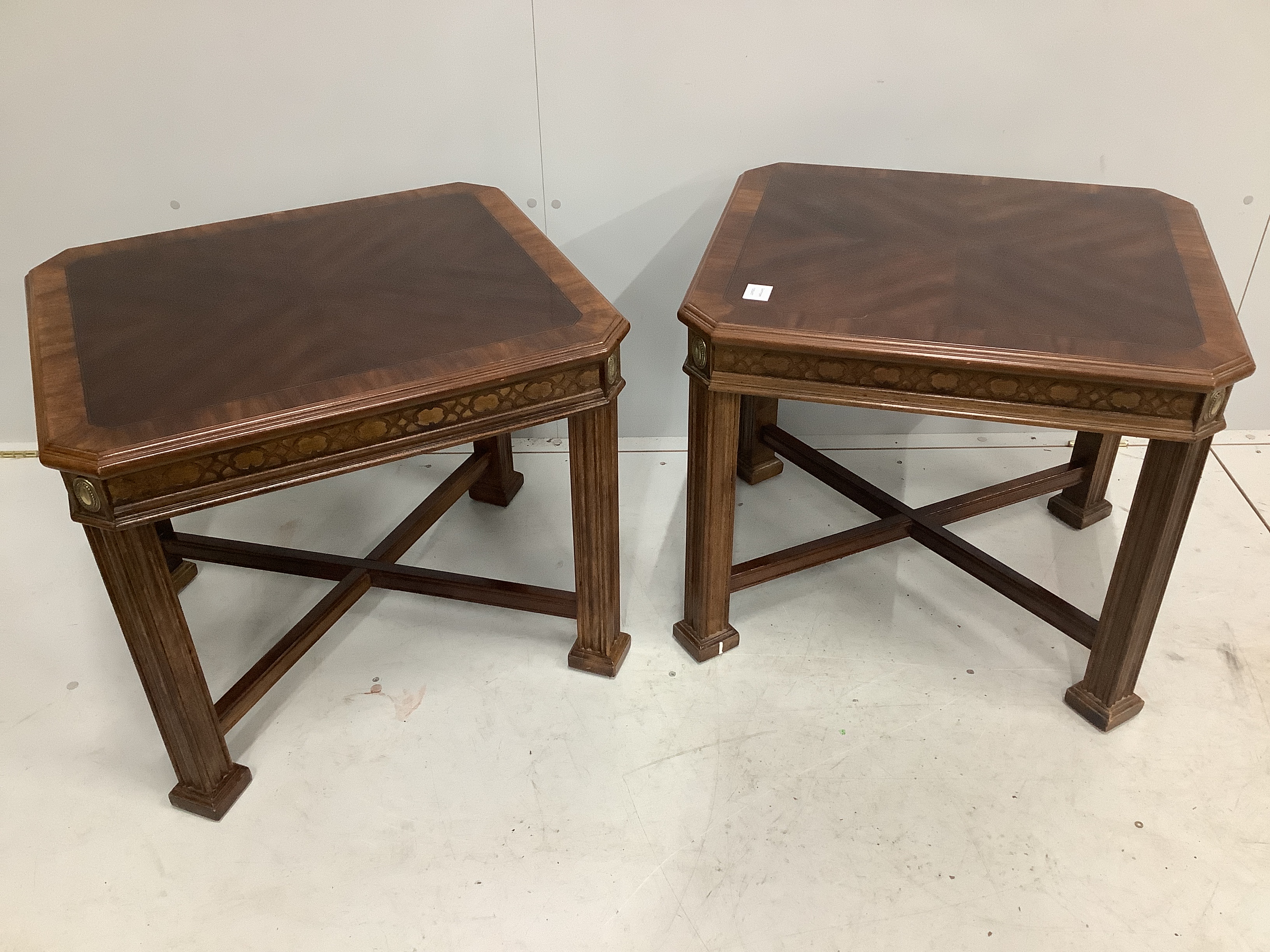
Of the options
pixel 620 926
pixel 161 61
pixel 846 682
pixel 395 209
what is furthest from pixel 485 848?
pixel 161 61

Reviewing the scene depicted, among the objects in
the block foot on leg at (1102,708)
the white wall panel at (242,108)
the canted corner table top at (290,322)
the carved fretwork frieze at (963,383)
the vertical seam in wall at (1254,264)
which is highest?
the white wall panel at (242,108)

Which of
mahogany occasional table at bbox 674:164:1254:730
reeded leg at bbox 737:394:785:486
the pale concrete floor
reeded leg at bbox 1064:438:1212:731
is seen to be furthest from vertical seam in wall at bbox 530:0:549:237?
reeded leg at bbox 1064:438:1212:731

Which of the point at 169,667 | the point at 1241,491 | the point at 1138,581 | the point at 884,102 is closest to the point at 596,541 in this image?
the point at 169,667

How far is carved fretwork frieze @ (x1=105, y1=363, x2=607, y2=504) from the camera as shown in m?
1.56

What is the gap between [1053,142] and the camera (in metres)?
2.53

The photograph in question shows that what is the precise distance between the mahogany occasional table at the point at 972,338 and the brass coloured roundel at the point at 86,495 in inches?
39.2

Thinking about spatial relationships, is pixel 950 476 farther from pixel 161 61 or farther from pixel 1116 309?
pixel 161 61

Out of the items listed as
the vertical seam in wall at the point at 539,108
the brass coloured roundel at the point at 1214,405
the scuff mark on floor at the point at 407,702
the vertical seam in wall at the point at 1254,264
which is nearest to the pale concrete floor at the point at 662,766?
the scuff mark on floor at the point at 407,702

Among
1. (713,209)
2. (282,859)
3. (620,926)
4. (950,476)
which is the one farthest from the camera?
(950,476)

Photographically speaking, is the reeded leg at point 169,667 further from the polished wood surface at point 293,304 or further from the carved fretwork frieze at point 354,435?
the polished wood surface at point 293,304

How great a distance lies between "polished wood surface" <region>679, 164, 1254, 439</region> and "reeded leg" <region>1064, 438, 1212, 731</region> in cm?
11

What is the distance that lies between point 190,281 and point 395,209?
485 millimetres

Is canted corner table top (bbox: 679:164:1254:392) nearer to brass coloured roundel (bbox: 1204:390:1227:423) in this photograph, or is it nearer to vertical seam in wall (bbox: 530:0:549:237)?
brass coloured roundel (bbox: 1204:390:1227:423)

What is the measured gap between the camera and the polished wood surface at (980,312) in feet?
5.47
